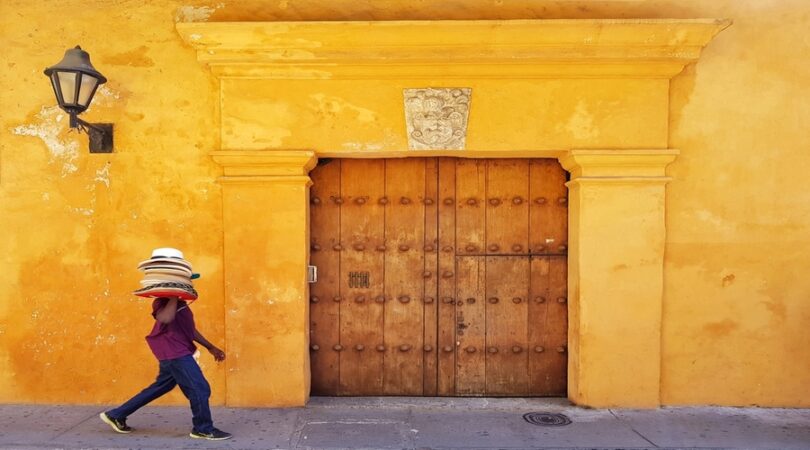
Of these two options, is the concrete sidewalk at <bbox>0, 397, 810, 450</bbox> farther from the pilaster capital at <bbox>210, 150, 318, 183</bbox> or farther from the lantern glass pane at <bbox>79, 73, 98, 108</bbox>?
the lantern glass pane at <bbox>79, 73, 98, 108</bbox>

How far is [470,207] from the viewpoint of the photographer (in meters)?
4.34

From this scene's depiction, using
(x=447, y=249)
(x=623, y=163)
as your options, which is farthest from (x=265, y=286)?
(x=623, y=163)

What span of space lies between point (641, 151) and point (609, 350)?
1369mm

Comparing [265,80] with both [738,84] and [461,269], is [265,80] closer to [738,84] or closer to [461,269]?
[461,269]

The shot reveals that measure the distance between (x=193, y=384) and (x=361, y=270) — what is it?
1.45m

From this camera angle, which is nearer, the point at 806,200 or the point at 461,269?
the point at 806,200

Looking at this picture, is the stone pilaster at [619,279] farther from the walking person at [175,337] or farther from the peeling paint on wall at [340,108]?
the walking person at [175,337]

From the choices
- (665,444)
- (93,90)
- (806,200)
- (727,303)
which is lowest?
→ (665,444)

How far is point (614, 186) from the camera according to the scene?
3986 mm

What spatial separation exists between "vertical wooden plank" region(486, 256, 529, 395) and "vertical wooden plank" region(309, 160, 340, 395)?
114 centimetres

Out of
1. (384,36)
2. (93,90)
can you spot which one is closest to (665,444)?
(384,36)

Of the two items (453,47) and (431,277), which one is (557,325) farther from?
(453,47)

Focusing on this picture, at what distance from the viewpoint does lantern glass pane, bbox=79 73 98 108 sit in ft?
11.9

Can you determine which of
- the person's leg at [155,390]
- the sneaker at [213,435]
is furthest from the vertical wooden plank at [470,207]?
the person's leg at [155,390]
